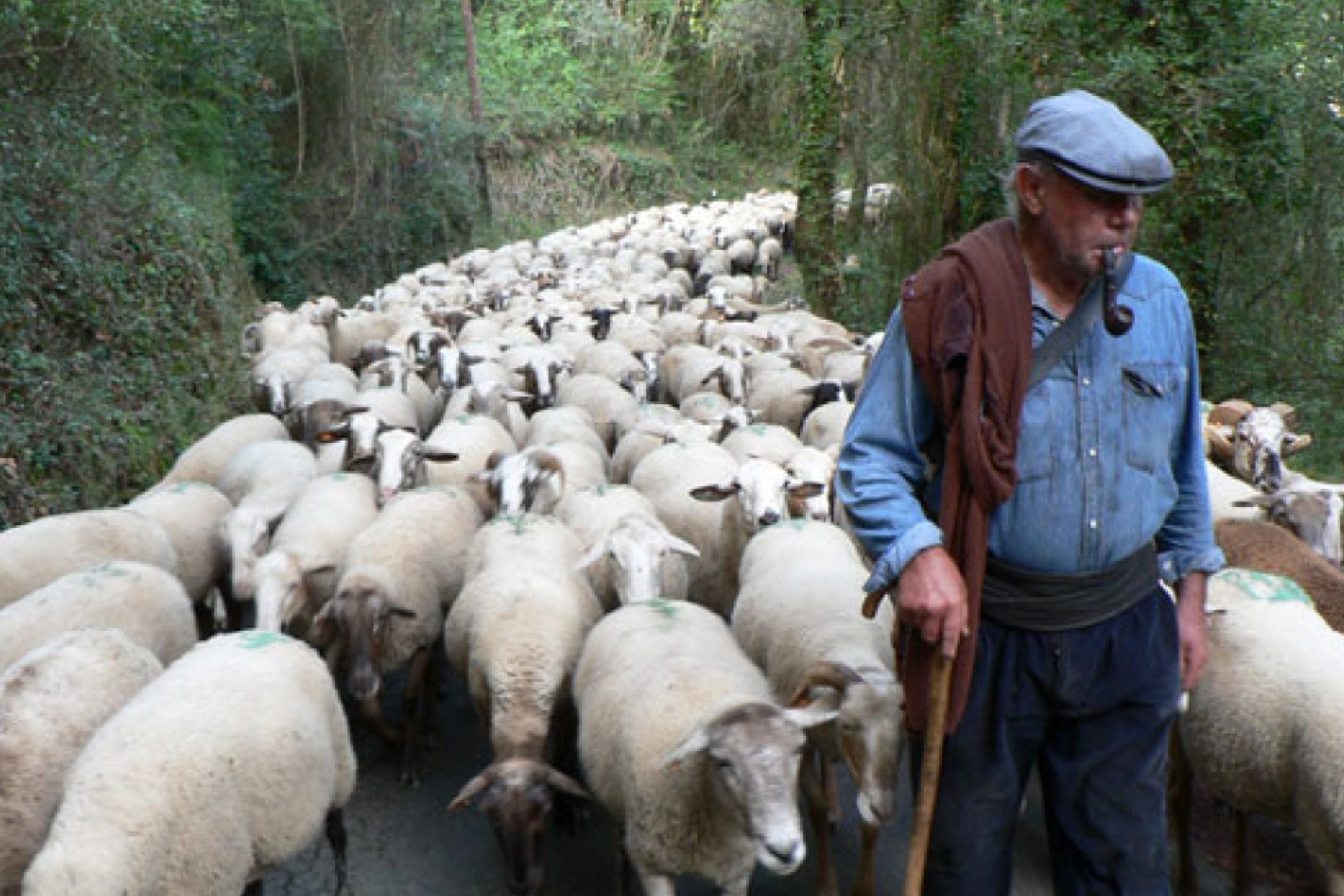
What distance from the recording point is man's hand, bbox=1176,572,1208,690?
8.15 feet

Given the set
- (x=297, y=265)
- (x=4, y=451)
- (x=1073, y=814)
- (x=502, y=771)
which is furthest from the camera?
(x=297, y=265)

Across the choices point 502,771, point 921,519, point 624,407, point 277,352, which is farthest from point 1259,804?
point 277,352

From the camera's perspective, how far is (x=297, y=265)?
19.1 meters

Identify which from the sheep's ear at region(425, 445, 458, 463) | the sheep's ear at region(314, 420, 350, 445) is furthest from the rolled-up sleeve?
the sheep's ear at region(314, 420, 350, 445)

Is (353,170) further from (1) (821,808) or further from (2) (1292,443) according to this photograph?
(1) (821,808)

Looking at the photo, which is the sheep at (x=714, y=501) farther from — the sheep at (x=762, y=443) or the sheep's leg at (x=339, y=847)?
the sheep's leg at (x=339, y=847)

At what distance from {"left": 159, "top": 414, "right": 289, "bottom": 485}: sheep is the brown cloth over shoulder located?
6.06m

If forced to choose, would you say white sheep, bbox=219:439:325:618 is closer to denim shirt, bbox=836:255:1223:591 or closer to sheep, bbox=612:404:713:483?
sheep, bbox=612:404:713:483

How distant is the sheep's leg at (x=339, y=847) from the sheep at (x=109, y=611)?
1.08m

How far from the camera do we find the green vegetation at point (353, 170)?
26.6 ft

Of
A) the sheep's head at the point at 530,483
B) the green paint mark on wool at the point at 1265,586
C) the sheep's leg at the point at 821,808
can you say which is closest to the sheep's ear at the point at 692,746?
the sheep's leg at the point at 821,808

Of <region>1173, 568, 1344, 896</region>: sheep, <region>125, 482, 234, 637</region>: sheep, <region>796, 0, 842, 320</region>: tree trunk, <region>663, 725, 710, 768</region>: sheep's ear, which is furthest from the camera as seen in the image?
<region>796, 0, 842, 320</region>: tree trunk

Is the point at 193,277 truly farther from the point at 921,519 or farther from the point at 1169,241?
the point at 921,519

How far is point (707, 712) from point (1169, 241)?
7.01 m
